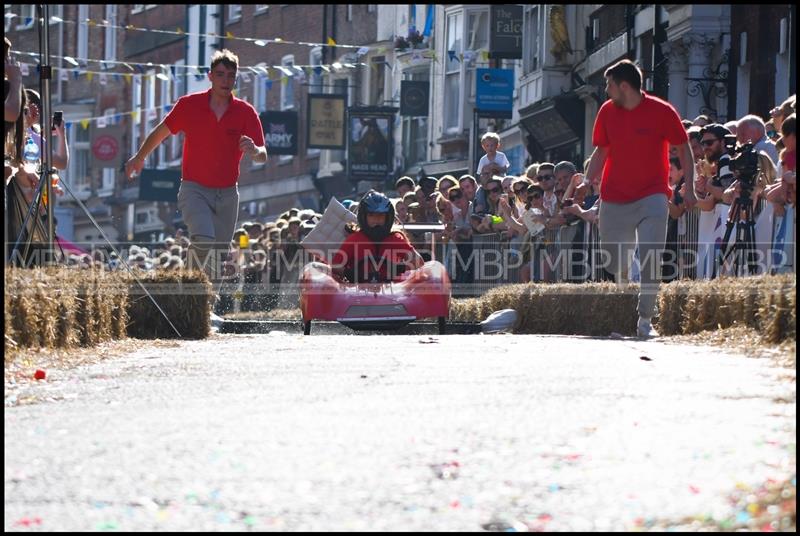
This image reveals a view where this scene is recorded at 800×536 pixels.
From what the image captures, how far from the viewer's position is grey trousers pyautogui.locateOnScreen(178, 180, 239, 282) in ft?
46.6

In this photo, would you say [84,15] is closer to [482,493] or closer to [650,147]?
[650,147]

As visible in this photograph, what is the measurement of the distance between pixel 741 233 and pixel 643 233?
165 centimetres

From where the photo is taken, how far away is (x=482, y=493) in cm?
564

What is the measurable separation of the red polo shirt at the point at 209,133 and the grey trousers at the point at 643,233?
2929 mm

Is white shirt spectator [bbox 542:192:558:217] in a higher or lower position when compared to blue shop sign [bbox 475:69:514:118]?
lower

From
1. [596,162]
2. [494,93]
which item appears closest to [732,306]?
[596,162]

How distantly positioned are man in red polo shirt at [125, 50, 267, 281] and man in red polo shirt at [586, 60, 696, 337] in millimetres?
2811

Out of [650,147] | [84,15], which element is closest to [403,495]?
[650,147]

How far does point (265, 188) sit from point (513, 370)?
4551 centimetres

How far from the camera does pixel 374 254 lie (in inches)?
659

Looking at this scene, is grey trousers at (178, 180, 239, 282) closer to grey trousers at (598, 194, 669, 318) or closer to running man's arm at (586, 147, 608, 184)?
running man's arm at (586, 147, 608, 184)

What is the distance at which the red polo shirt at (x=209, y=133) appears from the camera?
14102 millimetres

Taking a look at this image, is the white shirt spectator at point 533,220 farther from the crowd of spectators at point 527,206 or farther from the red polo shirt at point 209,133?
the red polo shirt at point 209,133

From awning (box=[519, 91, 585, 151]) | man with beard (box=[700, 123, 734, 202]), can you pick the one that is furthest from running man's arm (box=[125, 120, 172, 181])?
awning (box=[519, 91, 585, 151])
